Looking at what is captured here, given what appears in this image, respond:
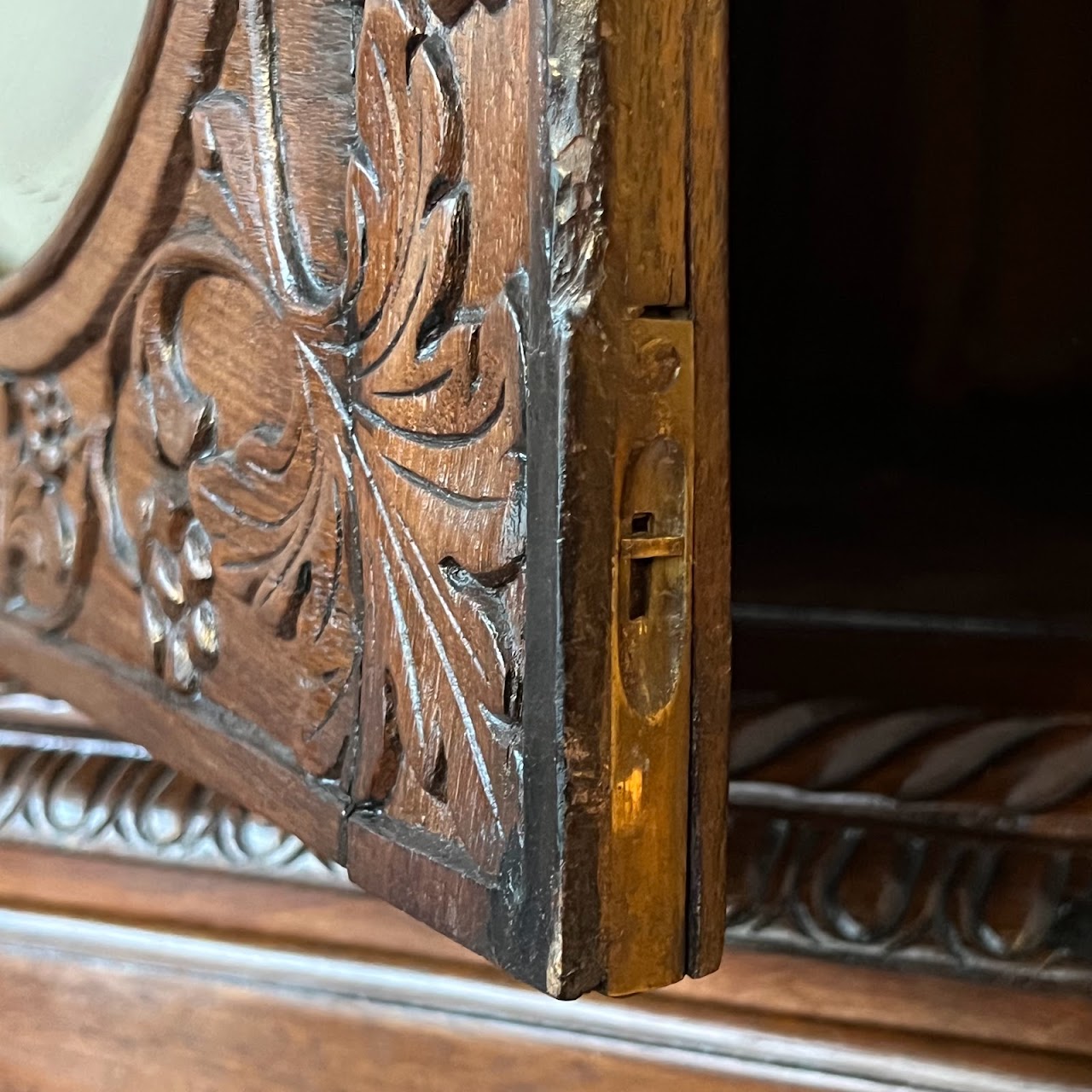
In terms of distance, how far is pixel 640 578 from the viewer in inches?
8.1

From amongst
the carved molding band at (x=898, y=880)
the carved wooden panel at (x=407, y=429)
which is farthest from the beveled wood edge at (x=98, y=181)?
the carved molding band at (x=898, y=880)

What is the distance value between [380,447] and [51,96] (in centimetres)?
21

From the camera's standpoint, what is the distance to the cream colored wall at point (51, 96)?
34 cm

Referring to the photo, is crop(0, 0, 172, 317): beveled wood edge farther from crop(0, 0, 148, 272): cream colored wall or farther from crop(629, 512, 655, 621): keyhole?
crop(629, 512, 655, 621): keyhole

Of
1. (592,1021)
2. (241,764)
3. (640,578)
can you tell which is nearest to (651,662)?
(640,578)

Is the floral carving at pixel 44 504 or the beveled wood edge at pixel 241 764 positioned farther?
the floral carving at pixel 44 504

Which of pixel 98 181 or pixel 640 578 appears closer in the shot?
pixel 640 578

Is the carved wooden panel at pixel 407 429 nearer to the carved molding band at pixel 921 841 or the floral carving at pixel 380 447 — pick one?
the floral carving at pixel 380 447

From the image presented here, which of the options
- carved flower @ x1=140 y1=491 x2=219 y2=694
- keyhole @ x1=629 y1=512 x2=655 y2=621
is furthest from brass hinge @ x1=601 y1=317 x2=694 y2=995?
carved flower @ x1=140 y1=491 x2=219 y2=694

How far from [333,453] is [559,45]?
0.11m

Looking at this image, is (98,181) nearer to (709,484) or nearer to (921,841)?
(709,484)

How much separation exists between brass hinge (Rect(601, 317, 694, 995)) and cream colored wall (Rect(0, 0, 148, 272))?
21cm

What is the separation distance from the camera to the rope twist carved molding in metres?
0.22

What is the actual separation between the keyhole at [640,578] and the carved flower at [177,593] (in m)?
0.16
